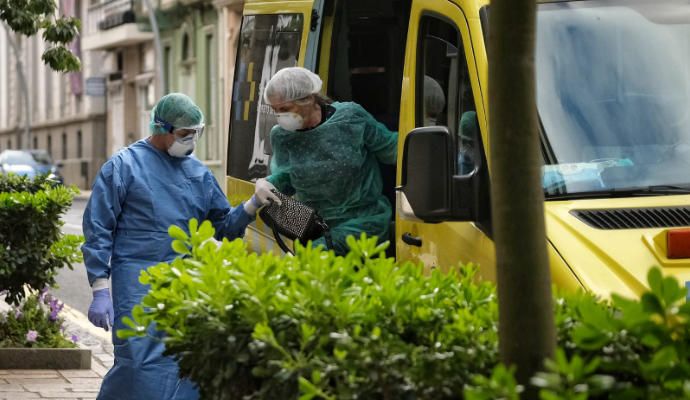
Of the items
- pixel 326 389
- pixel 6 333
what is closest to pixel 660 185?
pixel 326 389

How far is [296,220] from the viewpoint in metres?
7.19

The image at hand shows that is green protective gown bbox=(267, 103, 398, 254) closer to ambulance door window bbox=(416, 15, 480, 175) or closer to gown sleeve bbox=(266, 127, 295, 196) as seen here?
gown sleeve bbox=(266, 127, 295, 196)

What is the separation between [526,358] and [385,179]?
473cm

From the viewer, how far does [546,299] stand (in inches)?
125

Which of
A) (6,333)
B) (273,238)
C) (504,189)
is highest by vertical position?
(504,189)

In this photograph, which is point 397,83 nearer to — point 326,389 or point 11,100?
point 326,389

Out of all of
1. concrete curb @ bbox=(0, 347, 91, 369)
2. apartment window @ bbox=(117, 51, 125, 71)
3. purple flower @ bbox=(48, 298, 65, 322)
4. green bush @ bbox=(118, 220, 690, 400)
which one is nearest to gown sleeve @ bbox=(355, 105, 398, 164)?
green bush @ bbox=(118, 220, 690, 400)

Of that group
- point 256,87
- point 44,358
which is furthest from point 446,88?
point 44,358

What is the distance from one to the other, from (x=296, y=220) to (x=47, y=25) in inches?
210

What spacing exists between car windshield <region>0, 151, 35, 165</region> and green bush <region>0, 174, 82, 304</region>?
37132 mm

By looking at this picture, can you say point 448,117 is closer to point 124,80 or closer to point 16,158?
point 16,158

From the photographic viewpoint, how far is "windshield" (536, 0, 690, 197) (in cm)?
592

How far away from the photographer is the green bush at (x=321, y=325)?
3.35m

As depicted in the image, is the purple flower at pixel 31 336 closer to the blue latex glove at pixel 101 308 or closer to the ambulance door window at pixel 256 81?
the ambulance door window at pixel 256 81
